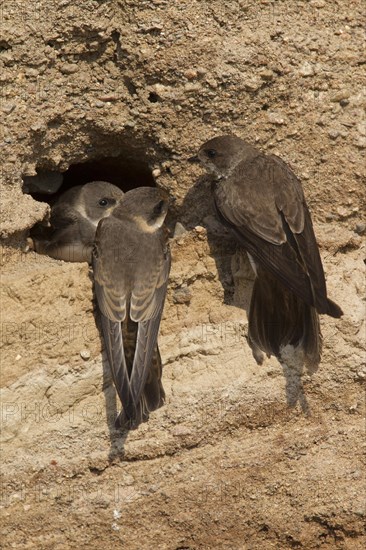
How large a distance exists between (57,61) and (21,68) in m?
0.14

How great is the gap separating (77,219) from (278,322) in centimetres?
97

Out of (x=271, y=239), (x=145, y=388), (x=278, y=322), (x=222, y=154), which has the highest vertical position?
(x=222, y=154)

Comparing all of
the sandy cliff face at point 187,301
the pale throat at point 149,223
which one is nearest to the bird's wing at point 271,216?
the sandy cliff face at point 187,301

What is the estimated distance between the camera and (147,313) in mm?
3420

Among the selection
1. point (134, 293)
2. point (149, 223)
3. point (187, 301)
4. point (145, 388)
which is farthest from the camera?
point (149, 223)

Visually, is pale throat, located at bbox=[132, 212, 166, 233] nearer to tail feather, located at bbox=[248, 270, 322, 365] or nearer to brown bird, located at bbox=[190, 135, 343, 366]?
brown bird, located at bbox=[190, 135, 343, 366]

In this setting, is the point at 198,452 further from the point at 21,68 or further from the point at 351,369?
the point at 21,68

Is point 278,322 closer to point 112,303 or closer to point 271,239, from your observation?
point 271,239

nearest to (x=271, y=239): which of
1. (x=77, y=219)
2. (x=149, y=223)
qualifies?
(x=149, y=223)

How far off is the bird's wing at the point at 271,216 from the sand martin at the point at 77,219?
530 millimetres

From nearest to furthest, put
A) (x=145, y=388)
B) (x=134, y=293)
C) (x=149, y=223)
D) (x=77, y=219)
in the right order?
(x=145, y=388)
(x=134, y=293)
(x=149, y=223)
(x=77, y=219)

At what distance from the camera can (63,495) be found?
325 cm

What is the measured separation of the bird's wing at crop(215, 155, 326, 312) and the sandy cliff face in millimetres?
106

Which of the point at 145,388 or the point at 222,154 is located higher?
the point at 222,154
